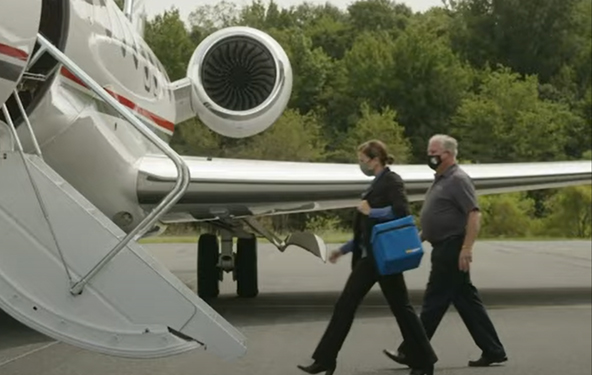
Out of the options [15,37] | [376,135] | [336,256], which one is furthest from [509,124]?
[15,37]

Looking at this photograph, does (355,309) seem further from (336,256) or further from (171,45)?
(171,45)

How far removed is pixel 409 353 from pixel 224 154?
Answer: 112 feet

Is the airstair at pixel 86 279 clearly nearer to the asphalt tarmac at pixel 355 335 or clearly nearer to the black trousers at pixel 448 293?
the asphalt tarmac at pixel 355 335

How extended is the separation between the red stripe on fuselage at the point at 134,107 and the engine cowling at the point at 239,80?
3.87 ft

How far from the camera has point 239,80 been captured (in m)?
15.9

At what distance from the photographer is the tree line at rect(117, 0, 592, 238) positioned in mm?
49594

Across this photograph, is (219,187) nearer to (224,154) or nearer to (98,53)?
(98,53)

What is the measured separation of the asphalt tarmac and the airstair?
6.57ft

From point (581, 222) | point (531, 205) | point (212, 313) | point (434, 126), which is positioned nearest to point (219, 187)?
point (212, 313)

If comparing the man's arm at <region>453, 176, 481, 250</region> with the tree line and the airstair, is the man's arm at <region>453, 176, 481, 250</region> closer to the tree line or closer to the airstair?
the airstair

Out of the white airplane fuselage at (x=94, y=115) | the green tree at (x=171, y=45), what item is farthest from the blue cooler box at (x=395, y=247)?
the green tree at (x=171, y=45)

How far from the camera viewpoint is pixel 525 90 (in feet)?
214

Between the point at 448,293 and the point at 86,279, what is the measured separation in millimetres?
3134

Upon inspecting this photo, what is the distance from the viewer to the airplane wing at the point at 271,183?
35.3ft
